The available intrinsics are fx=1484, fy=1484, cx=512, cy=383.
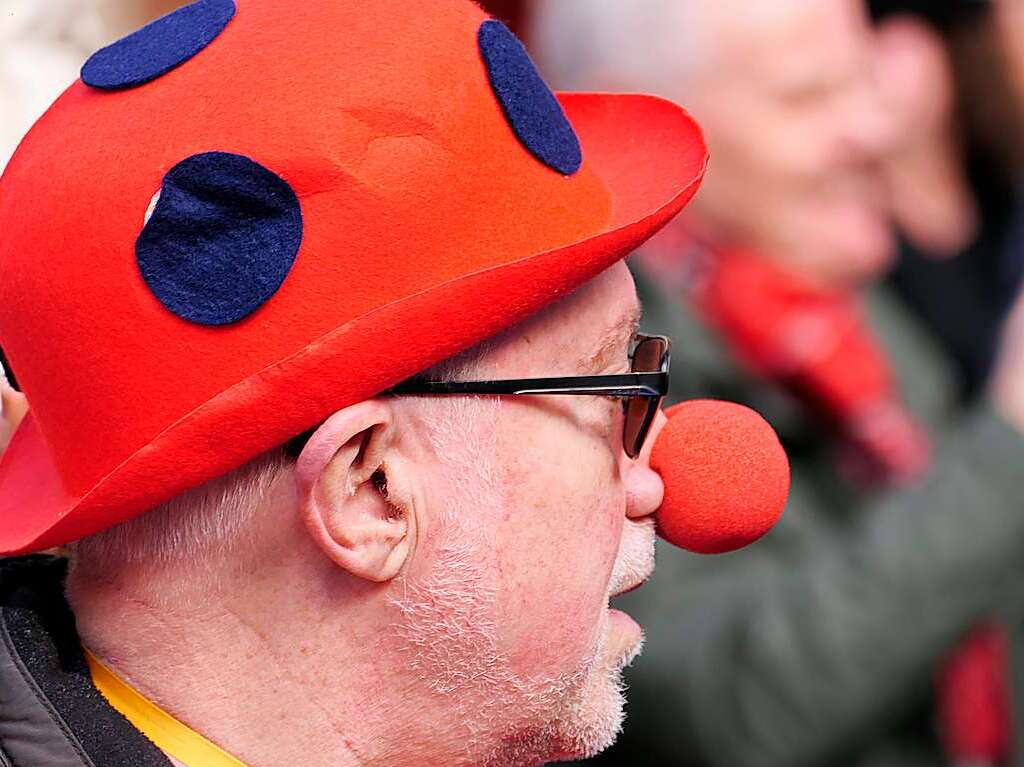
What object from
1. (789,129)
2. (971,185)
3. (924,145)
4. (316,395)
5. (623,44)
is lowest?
(971,185)

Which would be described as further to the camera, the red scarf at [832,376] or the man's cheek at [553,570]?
the red scarf at [832,376]

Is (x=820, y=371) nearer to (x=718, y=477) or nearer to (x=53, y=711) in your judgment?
(x=718, y=477)

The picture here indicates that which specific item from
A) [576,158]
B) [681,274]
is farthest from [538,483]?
[681,274]

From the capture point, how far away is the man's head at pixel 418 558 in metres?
1.66

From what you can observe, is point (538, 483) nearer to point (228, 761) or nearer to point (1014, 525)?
point (228, 761)

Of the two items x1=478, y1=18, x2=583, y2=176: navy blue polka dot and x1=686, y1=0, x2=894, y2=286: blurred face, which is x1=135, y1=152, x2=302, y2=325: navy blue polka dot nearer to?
x1=478, y1=18, x2=583, y2=176: navy blue polka dot

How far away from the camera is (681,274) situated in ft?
11.6

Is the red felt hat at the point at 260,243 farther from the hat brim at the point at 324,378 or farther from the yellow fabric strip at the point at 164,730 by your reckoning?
the yellow fabric strip at the point at 164,730

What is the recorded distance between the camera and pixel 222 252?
5.16 feet

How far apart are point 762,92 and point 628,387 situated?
201cm

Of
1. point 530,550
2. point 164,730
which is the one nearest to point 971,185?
point 530,550

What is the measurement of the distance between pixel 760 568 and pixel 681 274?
2.56 ft

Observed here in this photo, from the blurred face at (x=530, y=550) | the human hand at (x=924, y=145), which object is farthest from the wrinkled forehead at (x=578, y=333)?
the human hand at (x=924, y=145)

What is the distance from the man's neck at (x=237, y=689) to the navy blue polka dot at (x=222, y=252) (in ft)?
1.17
